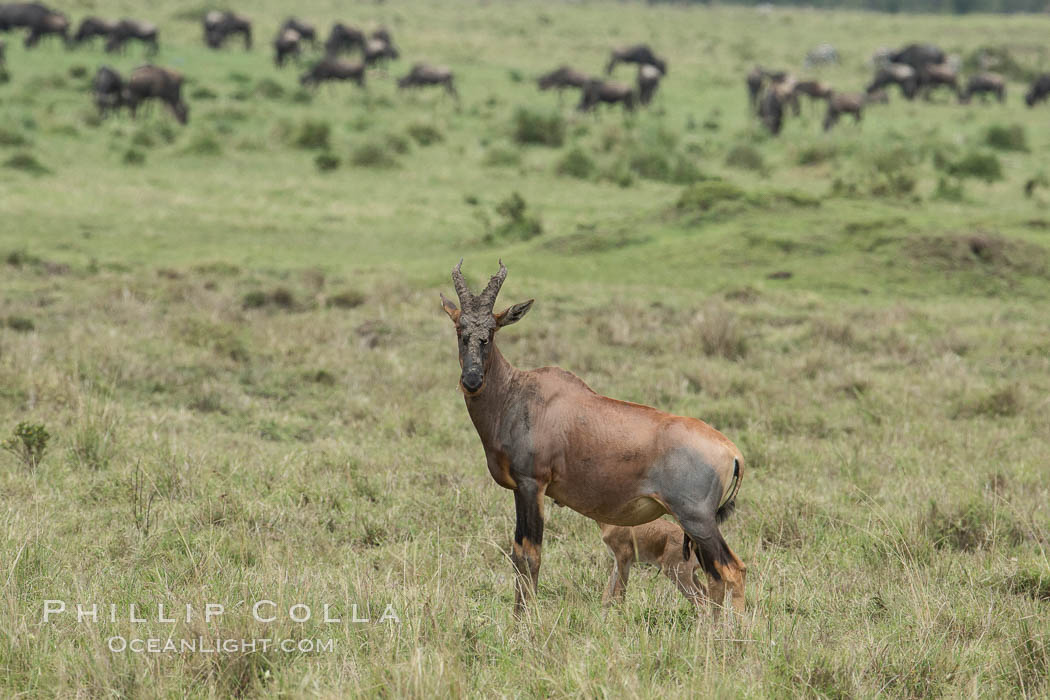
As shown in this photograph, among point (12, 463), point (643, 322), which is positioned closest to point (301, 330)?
point (643, 322)

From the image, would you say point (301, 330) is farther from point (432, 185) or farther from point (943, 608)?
point (432, 185)

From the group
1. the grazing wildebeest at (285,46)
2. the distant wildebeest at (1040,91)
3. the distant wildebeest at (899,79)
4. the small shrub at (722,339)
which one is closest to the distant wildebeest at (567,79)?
the grazing wildebeest at (285,46)

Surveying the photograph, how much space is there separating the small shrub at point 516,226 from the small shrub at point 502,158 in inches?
250

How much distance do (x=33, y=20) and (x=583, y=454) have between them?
3943cm

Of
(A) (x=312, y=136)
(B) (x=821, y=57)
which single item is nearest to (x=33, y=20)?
(A) (x=312, y=136)

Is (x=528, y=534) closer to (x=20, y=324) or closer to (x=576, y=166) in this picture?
(x=20, y=324)

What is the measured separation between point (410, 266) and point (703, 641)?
11627 mm

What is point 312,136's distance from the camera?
24812 millimetres

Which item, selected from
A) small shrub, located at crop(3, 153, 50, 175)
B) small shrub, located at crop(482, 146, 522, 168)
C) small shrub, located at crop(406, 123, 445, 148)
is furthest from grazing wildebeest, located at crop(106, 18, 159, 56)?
small shrub, located at crop(482, 146, 522, 168)

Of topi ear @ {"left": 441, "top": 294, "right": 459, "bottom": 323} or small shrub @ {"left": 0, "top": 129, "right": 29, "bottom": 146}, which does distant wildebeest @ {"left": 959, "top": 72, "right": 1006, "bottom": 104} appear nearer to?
small shrub @ {"left": 0, "top": 129, "right": 29, "bottom": 146}

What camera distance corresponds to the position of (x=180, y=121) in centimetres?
2656

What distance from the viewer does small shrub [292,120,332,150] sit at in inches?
973

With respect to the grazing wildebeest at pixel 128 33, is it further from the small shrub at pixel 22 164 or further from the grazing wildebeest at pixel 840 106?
the grazing wildebeest at pixel 840 106

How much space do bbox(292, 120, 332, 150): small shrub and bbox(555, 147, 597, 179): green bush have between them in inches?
218
